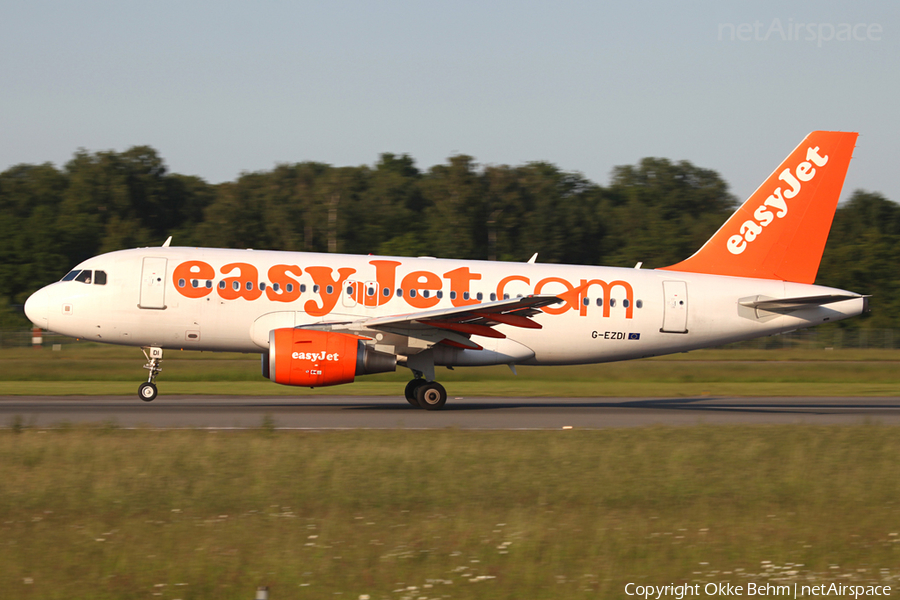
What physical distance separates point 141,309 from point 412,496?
12529mm

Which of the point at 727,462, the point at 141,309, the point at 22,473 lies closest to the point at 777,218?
the point at 727,462

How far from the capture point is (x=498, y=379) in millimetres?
31312

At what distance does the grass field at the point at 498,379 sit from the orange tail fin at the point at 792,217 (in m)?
5.79

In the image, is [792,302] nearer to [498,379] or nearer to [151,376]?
[498,379]

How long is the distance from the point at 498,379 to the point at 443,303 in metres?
10.5

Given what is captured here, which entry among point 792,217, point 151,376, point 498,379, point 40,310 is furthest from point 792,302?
point 40,310

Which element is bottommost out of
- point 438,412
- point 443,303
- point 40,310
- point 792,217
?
point 438,412

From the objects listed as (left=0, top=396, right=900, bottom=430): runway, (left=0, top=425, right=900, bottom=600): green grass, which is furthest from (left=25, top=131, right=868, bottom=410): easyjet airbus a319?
(left=0, top=425, right=900, bottom=600): green grass

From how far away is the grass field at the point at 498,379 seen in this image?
27.2m

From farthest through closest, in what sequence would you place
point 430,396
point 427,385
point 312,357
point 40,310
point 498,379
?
point 498,379 < point 427,385 < point 430,396 < point 40,310 < point 312,357

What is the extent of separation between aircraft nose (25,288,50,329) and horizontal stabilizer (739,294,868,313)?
17.4 m

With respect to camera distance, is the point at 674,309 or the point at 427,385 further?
the point at 674,309

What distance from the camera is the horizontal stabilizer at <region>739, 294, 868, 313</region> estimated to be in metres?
21.7

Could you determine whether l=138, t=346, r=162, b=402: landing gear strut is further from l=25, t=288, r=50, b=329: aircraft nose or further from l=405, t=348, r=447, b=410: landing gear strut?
l=405, t=348, r=447, b=410: landing gear strut
